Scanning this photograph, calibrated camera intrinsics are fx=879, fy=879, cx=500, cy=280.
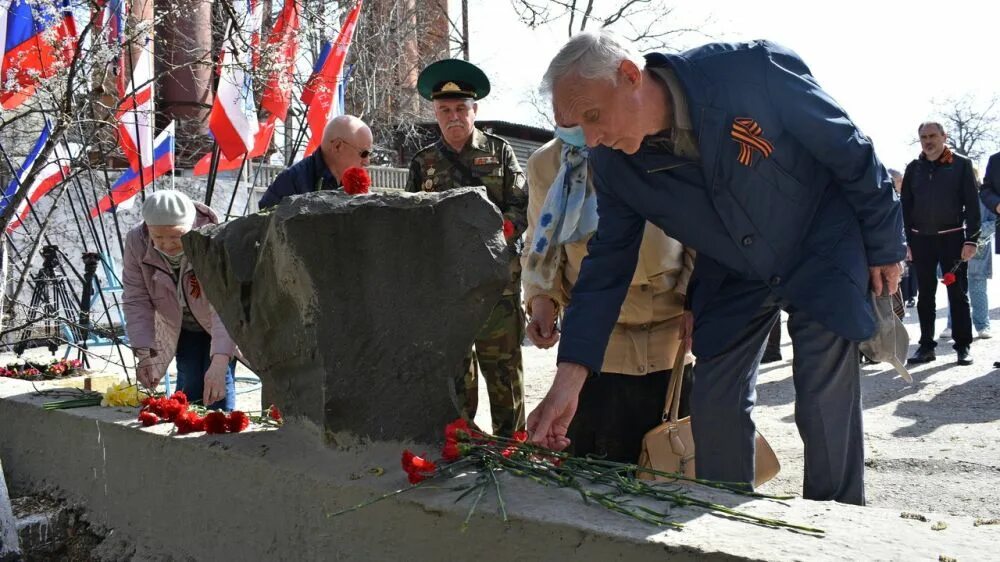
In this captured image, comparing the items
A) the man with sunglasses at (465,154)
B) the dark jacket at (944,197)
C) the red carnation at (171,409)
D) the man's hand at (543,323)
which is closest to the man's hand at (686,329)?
the man's hand at (543,323)

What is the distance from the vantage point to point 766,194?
2.26 meters

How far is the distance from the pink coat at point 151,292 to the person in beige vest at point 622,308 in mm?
1696

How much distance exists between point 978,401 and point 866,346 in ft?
12.1

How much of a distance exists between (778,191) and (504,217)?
2.09 meters

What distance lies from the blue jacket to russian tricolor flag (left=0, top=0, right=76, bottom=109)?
11.6 feet

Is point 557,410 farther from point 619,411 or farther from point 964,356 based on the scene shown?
Result: point 964,356

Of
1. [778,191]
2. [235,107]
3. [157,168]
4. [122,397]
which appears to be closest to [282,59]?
[235,107]

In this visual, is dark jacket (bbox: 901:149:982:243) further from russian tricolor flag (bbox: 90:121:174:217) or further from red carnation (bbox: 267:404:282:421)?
russian tricolor flag (bbox: 90:121:174:217)

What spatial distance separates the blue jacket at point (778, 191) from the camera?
Answer: 2189 millimetres

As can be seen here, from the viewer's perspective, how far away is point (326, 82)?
263 inches

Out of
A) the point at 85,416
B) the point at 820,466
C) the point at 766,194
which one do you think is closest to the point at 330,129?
the point at 85,416

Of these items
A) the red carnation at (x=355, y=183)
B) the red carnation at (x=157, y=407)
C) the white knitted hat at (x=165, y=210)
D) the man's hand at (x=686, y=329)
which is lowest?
the red carnation at (x=157, y=407)

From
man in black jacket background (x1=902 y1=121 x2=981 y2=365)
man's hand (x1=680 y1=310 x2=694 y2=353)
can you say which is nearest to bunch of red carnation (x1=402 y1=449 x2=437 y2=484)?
man's hand (x1=680 y1=310 x2=694 y2=353)

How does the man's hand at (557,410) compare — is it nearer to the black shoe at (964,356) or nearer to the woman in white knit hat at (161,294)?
the woman in white knit hat at (161,294)
